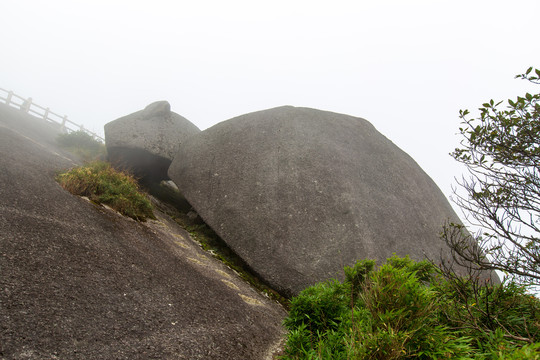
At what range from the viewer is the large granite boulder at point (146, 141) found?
11234 mm

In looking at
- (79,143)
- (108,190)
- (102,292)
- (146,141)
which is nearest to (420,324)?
(102,292)

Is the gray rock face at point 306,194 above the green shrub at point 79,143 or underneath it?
above

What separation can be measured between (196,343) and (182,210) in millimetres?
8155

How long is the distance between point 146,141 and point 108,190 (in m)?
4.68

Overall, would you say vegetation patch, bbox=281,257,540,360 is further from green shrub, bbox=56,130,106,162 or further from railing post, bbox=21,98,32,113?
railing post, bbox=21,98,32,113

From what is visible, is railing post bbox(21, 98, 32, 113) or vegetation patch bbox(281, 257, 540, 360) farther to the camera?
railing post bbox(21, 98, 32, 113)

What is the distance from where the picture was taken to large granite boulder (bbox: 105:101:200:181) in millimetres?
11234

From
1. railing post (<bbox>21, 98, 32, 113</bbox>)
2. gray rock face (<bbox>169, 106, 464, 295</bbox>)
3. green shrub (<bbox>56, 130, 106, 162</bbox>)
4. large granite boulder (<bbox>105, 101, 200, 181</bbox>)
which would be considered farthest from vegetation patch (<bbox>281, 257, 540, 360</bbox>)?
railing post (<bbox>21, 98, 32, 113</bbox>)

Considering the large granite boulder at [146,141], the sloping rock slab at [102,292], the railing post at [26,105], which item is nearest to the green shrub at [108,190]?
the sloping rock slab at [102,292]

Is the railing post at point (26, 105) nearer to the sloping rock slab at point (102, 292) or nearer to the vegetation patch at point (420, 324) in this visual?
the sloping rock slab at point (102, 292)

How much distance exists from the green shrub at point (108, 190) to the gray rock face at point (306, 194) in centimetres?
178

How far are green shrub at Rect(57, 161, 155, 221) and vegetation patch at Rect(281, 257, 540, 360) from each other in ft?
16.2

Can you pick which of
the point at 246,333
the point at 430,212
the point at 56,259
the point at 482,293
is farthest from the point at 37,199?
the point at 430,212

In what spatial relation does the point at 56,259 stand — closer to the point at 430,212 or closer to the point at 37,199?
the point at 37,199
